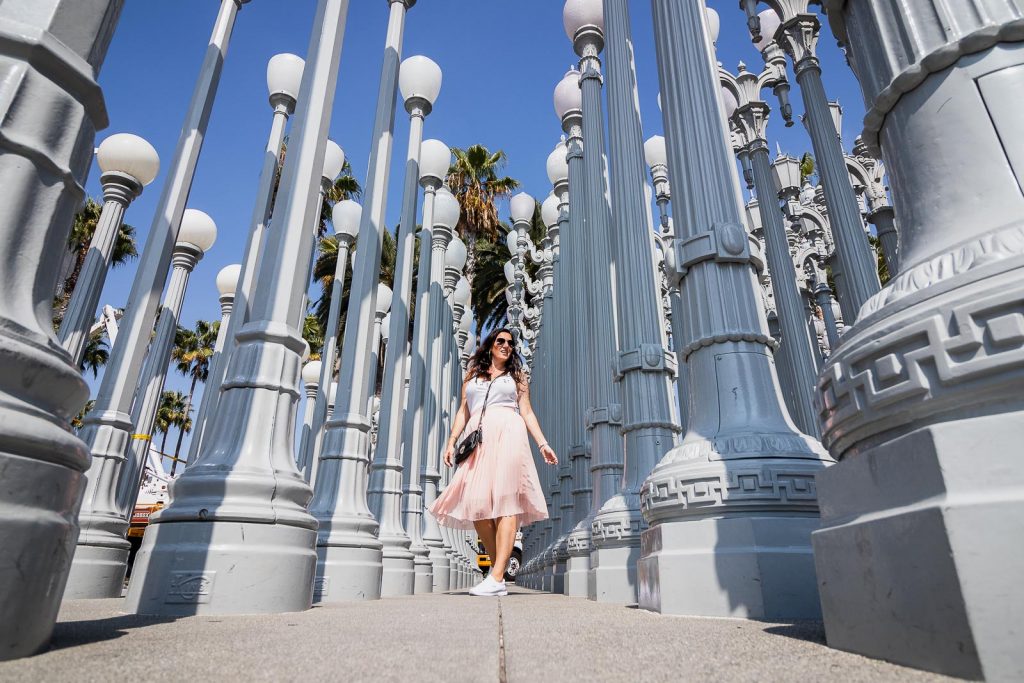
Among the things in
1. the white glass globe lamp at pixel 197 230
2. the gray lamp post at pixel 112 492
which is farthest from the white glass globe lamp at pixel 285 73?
the gray lamp post at pixel 112 492

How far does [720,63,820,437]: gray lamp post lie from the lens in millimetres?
10016

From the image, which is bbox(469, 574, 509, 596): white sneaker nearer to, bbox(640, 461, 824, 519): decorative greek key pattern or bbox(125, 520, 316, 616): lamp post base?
bbox(125, 520, 316, 616): lamp post base

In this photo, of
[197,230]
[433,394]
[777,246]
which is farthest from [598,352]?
[433,394]

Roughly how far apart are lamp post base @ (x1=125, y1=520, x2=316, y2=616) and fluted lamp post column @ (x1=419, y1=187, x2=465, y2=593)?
22.8 feet

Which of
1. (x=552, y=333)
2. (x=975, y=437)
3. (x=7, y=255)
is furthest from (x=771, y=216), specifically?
(x=7, y=255)

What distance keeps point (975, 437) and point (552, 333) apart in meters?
14.3

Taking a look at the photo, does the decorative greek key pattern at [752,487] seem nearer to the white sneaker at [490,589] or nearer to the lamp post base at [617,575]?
the lamp post base at [617,575]

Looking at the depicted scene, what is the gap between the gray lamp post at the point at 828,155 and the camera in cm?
819

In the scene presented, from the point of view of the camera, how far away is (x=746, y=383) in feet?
11.0

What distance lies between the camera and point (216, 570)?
3139 millimetres

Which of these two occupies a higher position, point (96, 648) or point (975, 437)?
point (975, 437)

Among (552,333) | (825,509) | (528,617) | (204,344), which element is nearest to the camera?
(825,509)

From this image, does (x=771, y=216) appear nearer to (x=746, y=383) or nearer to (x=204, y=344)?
(x=746, y=383)

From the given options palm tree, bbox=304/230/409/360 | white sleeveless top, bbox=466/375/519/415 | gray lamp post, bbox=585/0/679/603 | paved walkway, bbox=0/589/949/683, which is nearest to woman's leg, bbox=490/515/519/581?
gray lamp post, bbox=585/0/679/603
